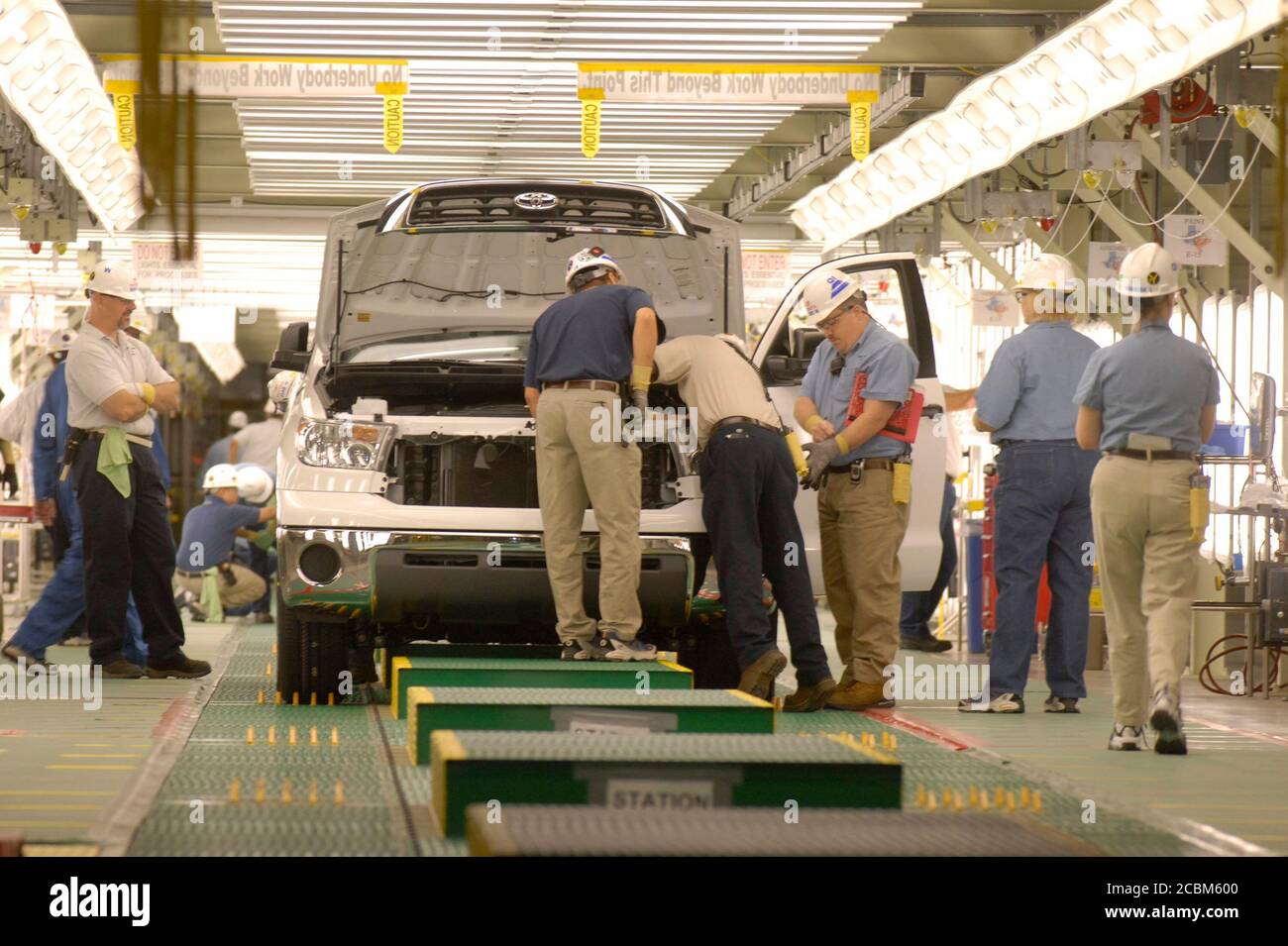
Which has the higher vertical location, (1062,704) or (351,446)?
(351,446)

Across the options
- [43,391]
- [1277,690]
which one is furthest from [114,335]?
[1277,690]

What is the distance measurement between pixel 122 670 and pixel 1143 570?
5.04m

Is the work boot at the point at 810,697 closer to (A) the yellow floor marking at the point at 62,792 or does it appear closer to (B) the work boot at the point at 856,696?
(B) the work boot at the point at 856,696

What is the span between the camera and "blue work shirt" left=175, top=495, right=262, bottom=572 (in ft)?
46.5

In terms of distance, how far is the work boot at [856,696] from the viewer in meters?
8.15

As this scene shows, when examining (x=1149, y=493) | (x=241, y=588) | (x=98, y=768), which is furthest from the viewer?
(x=241, y=588)

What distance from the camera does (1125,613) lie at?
6.90m

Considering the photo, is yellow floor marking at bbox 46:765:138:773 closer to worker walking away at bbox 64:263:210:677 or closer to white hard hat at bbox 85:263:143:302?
Answer: worker walking away at bbox 64:263:210:677

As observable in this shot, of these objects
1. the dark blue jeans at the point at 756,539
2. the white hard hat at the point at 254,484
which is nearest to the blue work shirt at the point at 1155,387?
the dark blue jeans at the point at 756,539

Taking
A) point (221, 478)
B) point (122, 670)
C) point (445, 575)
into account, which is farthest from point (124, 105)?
point (445, 575)

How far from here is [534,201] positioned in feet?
27.9

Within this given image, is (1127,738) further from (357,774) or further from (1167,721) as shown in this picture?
(357,774)

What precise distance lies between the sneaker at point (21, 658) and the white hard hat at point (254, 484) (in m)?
5.01
